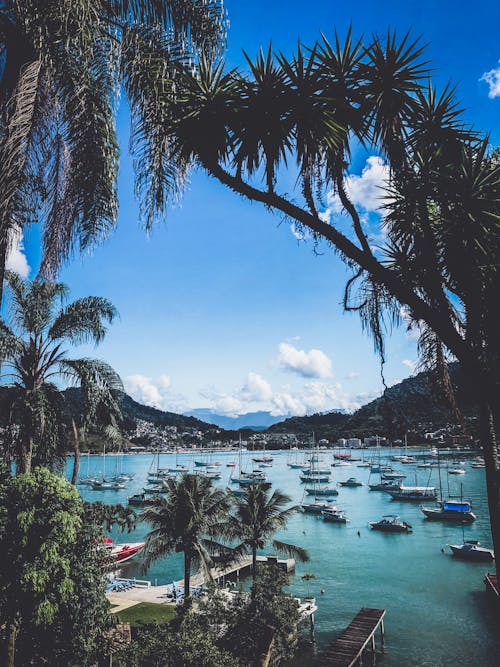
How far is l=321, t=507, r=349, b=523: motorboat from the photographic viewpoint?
67000mm

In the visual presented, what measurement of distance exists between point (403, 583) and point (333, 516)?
26268mm

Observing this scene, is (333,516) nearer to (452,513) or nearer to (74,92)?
(452,513)

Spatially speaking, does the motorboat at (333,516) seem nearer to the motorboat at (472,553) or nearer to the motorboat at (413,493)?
the motorboat at (413,493)

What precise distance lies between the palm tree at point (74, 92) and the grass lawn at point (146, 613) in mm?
24538

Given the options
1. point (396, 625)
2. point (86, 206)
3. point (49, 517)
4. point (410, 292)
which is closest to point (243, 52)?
point (410, 292)

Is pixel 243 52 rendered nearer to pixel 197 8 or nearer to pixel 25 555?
pixel 197 8

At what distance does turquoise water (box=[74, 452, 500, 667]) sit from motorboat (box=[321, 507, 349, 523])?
0.92 m

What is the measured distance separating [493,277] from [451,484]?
109619mm

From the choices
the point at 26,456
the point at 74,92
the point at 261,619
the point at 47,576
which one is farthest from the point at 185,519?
the point at 74,92

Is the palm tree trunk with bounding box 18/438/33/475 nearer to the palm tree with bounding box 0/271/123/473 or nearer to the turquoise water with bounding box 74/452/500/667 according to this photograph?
the palm tree with bounding box 0/271/123/473

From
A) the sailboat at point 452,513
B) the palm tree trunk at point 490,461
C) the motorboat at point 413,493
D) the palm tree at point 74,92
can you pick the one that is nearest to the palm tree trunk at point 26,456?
the palm tree at point 74,92

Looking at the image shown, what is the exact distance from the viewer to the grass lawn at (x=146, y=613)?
2573 cm

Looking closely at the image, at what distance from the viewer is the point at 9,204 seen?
5656 mm

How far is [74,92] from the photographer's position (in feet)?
23.0
